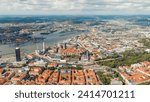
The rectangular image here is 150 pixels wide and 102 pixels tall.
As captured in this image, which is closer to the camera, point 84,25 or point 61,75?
point 61,75

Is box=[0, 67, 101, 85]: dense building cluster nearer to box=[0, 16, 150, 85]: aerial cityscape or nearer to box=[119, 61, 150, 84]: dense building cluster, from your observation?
box=[0, 16, 150, 85]: aerial cityscape

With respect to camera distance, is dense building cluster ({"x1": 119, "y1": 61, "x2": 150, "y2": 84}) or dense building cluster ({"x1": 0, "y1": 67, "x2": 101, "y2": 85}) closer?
dense building cluster ({"x1": 0, "y1": 67, "x2": 101, "y2": 85})

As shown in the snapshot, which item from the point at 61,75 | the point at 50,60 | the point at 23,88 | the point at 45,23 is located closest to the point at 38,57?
the point at 50,60

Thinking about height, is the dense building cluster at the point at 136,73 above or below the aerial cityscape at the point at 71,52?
below

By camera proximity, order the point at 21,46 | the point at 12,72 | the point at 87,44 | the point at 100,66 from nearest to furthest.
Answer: the point at 12,72
the point at 100,66
the point at 21,46
the point at 87,44

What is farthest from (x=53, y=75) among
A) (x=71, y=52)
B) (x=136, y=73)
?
(x=136, y=73)

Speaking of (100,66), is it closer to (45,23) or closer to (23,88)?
(45,23)

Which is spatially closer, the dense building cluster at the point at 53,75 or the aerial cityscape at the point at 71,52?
the dense building cluster at the point at 53,75

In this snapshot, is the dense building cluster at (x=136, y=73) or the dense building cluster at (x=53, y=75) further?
the dense building cluster at (x=136, y=73)

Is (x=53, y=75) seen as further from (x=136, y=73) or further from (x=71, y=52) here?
(x=136, y=73)

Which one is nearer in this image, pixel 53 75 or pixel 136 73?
pixel 53 75

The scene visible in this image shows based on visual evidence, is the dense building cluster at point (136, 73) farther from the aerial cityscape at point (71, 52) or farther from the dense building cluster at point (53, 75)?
the dense building cluster at point (53, 75)
